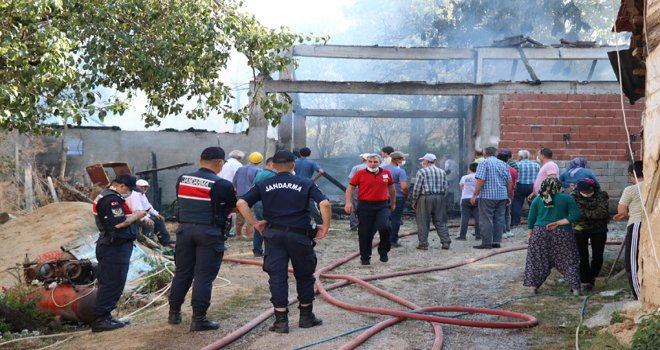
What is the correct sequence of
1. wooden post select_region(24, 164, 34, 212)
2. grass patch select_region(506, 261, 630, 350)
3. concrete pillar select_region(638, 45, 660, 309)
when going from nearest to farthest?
concrete pillar select_region(638, 45, 660, 309) → grass patch select_region(506, 261, 630, 350) → wooden post select_region(24, 164, 34, 212)

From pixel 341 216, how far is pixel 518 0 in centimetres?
1113

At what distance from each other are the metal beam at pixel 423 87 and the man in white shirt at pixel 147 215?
509cm

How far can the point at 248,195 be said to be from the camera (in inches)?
257

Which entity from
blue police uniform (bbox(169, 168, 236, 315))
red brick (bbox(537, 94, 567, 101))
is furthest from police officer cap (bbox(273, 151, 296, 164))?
red brick (bbox(537, 94, 567, 101))

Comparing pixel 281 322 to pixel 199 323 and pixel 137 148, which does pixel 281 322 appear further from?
pixel 137 148

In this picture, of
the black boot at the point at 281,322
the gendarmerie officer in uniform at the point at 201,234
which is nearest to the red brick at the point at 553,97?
the gendarmerie officer in uniform at the point at 201,234

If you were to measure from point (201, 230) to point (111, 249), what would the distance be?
3.61ft

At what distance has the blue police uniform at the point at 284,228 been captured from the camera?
6492 mm

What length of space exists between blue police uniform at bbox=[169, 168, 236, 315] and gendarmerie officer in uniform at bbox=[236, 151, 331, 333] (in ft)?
0.79

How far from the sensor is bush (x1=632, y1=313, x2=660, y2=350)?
4672 mm

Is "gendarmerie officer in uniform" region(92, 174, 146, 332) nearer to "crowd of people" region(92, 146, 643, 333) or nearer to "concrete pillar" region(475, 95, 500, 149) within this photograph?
"crowd of people" region(92, 146, 643, 333)

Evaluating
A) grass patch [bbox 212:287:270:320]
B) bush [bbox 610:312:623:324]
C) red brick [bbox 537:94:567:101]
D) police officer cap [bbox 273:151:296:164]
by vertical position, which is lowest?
grass patch [bbox 212:287:270:320]

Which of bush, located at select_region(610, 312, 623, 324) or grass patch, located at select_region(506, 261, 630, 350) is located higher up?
bush, located at select_region(610, 312, 623, 324)

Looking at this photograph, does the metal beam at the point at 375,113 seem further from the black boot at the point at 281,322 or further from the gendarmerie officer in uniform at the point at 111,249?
the black boot at the point at 281,322
